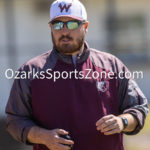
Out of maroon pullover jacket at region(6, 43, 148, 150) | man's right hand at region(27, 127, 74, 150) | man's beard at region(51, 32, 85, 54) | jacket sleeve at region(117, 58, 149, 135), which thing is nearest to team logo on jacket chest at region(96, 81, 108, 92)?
maroon pullover jacket at region(6, 43, 148, 150)

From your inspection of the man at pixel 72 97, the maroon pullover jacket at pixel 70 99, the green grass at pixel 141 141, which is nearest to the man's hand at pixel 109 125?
the man at pixel 72 97

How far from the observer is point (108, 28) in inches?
346

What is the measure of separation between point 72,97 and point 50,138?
31 cm

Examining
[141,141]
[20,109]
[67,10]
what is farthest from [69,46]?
[141,141]

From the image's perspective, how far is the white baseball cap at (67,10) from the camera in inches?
137

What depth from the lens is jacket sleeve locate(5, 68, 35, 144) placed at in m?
3.36

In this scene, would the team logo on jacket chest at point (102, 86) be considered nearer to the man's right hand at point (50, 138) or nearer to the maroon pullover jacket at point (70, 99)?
the maroon pullover jacket at point (70, 99)

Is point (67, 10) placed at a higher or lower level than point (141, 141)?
higher

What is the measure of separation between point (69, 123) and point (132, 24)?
5.97 meters

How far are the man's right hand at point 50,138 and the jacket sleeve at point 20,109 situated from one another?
6 centimetres

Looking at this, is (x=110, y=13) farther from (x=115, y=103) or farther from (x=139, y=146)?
(x=115, y=103)

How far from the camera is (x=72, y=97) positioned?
3361mm

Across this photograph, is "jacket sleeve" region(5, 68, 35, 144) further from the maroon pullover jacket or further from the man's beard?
the man's beard

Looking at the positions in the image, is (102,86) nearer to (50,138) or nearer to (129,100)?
(129,100)
